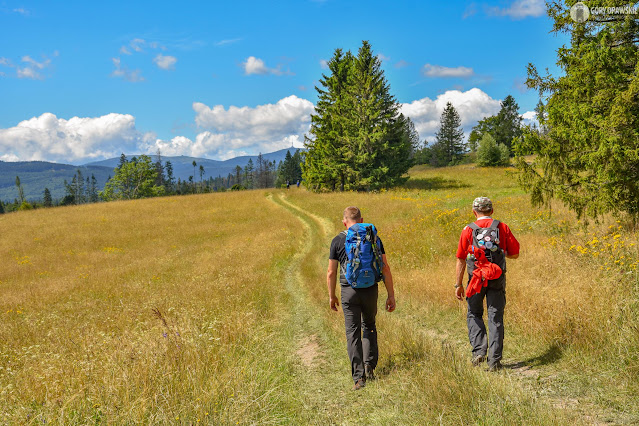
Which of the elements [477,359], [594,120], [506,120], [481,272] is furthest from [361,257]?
[506,120]

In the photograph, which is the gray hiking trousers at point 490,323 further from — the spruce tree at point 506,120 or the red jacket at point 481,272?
the spruce tree at point 506,120

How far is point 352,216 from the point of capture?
4.60 metres

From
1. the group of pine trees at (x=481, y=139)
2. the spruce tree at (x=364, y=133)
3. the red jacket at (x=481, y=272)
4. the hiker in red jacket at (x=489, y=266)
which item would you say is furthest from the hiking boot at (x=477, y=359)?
the group of pine trees at (x=481, y=139)

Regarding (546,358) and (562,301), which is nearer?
(546,358)

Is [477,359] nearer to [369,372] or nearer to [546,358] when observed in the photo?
[546,358]

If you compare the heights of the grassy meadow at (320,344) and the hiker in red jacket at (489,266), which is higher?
the hiker in red jacket at (489,266)

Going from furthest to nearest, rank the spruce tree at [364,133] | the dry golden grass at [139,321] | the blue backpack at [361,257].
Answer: the spruce tree at [364,133] → the blue backpack at [361,257] → the dry golden grass at [139,321]

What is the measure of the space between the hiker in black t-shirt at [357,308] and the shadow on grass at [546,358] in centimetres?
184

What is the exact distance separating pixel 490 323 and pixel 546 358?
82cm

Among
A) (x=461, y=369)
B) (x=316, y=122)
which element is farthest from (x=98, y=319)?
(x=316, y=122)

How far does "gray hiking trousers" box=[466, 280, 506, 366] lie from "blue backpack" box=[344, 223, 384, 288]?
1520mm

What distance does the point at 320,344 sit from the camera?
6.61 metres

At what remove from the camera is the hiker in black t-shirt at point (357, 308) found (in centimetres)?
459

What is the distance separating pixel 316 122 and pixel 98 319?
31.9 m
